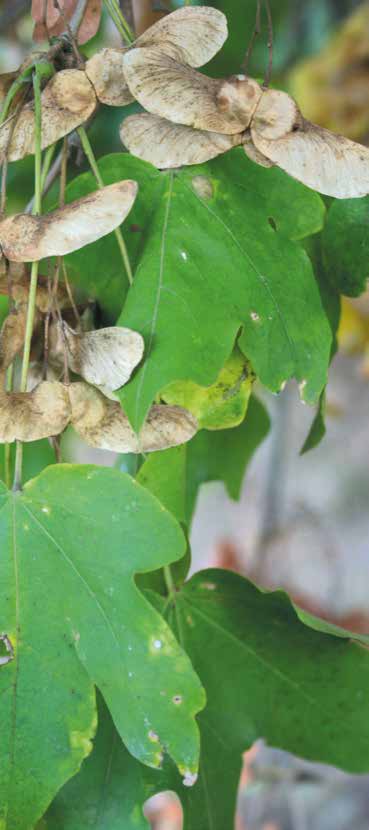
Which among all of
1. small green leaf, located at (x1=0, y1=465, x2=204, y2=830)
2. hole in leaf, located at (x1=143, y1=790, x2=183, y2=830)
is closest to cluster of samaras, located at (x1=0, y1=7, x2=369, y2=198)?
small green leaf, located at (x1=0, y1=465, x2=204, y2=830)

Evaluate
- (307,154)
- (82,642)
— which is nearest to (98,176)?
(307,154)

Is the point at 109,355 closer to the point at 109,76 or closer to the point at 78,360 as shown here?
the point at 78,360

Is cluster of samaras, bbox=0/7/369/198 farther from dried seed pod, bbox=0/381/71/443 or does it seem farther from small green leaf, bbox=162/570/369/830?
small green leaf, bbox=162/570/369/830

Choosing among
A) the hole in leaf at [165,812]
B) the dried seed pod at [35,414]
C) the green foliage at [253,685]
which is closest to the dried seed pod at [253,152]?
the dried seed pod at [35,414]

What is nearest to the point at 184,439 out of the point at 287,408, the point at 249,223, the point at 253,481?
the point at 249,223

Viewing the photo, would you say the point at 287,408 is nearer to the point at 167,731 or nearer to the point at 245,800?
the point at 245,800
